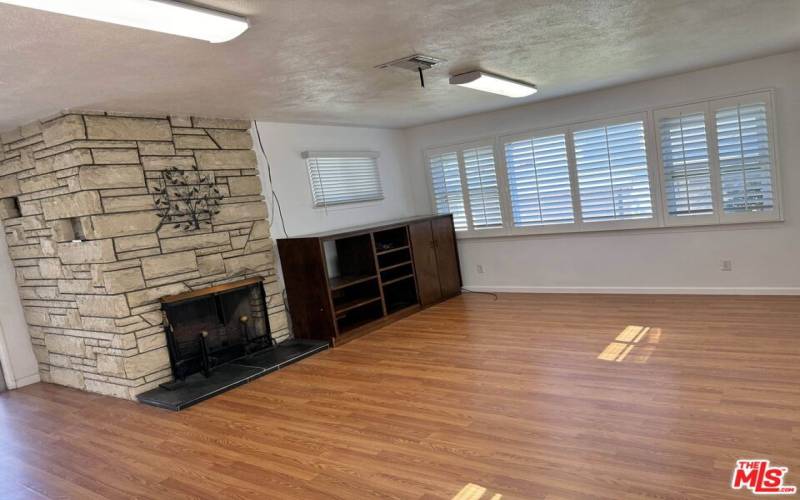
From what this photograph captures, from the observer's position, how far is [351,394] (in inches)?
149

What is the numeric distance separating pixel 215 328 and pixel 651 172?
4.62 meters

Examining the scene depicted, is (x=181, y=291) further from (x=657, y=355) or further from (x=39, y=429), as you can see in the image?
(x=657, y=355)

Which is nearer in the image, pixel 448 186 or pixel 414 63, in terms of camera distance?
pixel 414 63

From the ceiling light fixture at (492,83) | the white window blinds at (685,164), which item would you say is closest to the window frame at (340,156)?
the ceiling light fixture at (492,83)

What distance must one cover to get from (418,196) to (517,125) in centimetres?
171

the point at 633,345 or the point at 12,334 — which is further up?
the point at 12,334

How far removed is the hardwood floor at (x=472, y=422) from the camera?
8.09 feet

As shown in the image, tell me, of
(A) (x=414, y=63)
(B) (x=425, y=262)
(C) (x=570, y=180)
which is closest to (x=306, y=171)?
(B) (x=425, y=262)

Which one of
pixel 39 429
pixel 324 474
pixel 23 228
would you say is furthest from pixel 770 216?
pixel 23 228

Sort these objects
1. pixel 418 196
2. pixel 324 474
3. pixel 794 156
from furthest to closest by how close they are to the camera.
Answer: pixel 418 196
pixel 794 156
pixel 324 474

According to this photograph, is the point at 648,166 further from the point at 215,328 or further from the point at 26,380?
the point at 26,380

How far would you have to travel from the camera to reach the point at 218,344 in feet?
15.6

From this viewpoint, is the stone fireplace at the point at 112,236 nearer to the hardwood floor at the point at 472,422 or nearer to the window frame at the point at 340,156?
the hardwood floor at the point at 472,422
